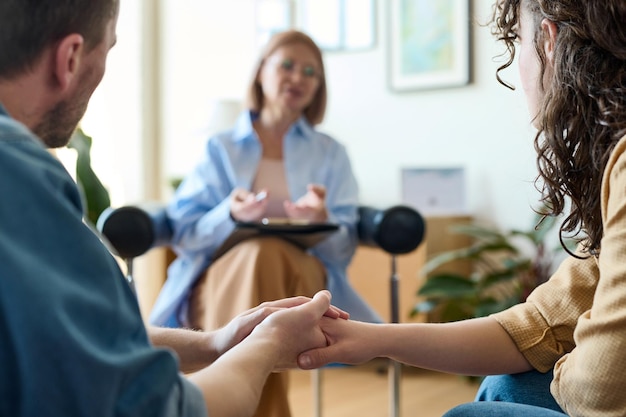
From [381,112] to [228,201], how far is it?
193 cm

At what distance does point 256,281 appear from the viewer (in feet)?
7.54

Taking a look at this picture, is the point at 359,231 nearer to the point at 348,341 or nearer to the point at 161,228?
the point at 161,228

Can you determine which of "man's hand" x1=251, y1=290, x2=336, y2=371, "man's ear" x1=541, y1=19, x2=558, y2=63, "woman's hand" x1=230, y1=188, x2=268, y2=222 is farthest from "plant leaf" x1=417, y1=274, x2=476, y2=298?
"man's ear" x1=541, y1=19, x2=558, y2=63

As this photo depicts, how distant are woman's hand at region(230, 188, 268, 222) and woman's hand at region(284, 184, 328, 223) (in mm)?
95

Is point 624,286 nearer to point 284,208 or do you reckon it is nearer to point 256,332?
point 256,332

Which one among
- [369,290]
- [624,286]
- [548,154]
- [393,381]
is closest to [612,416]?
[624,286]

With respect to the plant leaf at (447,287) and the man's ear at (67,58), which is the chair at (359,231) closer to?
the plant leaf at (447,287)

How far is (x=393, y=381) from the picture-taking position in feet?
8.04

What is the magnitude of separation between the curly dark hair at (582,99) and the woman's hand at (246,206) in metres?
1.32

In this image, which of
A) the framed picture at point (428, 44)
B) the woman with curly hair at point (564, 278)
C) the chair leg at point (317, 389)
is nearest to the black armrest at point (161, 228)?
the chair leg at point (317, 389)

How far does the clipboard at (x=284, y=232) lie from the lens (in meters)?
2.29

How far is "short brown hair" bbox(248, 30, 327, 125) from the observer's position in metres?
2.78

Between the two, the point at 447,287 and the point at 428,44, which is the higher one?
the point at 428,44

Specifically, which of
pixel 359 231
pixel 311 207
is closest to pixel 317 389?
pixel 359 231
